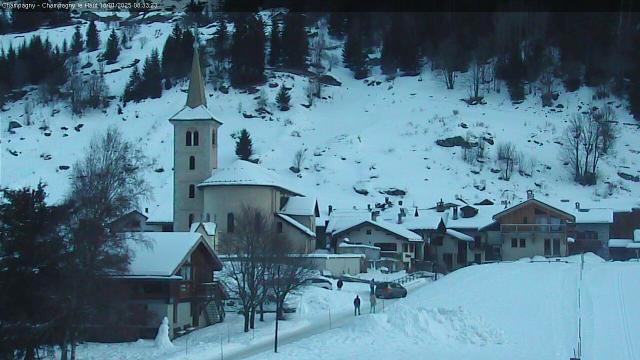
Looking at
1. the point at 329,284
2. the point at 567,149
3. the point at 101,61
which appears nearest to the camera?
the point at 329,284

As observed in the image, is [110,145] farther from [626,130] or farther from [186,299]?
[626,130]

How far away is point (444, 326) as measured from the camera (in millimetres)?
33562

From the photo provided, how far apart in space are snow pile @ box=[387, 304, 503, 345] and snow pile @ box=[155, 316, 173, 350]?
946 cm

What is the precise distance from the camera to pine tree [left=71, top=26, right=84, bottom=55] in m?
145

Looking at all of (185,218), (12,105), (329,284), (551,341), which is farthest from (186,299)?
(12,105)

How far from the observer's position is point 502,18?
145375 mm

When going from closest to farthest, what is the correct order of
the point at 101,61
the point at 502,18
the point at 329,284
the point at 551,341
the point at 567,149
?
the point at 551,341
the point at 329,284
the point at 567,149
the point at 101,61
the point at 502,18

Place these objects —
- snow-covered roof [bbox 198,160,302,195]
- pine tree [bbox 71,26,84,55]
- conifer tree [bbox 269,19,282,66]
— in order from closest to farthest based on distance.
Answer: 1. snow-covered roof [bbox 198,160,302,195]
2. conifer tree [bbox 269,19,282,66]
3. pine tree [bbox 71,26,84,55]

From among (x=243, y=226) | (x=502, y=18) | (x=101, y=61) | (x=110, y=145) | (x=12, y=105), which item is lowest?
(x=243, y=226)

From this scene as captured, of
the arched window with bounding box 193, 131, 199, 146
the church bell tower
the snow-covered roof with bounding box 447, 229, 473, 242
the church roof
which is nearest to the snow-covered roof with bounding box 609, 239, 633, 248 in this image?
the snow-covered roof with bounding box 447, 229, 473, 242

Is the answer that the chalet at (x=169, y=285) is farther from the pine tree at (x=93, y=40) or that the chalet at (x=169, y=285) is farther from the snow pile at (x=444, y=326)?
the pine tree at (x=93, y=40)

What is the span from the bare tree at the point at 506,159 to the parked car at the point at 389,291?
2016 inches

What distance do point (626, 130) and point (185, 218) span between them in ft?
212

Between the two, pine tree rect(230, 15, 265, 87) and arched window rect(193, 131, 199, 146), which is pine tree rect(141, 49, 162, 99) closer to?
pine tree rect(230, 15, 265, 87)
